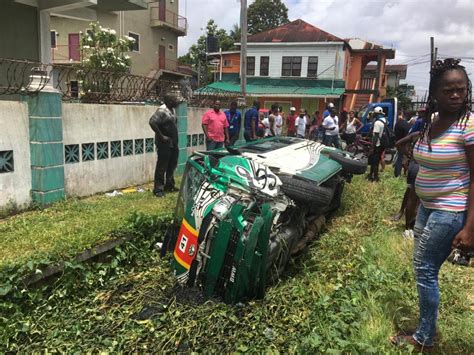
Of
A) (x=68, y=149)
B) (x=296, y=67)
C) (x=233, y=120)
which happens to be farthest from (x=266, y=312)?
(x=296, y=67)

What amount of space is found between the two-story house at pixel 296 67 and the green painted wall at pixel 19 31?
63.7 feet

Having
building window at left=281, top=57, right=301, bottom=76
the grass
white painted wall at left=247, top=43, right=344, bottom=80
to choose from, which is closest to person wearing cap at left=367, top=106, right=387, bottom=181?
the grass

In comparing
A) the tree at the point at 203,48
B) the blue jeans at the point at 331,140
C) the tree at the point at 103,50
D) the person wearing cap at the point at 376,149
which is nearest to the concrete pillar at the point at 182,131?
the person wearing cap at the point at 376,149

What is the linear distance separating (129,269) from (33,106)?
2.90m

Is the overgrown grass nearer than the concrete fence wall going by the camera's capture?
Yes

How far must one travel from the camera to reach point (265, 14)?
53.0 meters

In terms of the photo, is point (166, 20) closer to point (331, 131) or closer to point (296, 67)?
point (296, 67)

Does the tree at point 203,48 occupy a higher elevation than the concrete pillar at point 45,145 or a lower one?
higher

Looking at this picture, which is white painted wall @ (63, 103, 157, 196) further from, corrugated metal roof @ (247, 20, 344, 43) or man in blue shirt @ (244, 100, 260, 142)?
corrugated metal roof @ (247, 20, 344, 43)

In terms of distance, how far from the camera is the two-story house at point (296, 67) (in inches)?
1094

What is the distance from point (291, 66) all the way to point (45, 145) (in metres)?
25.1

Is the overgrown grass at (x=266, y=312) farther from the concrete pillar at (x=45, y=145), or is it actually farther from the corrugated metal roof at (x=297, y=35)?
the corrugated metal roof at (x=297, y=35)

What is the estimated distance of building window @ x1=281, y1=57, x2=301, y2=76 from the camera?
2884 cm

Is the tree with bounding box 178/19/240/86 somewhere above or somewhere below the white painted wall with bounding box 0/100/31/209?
above
